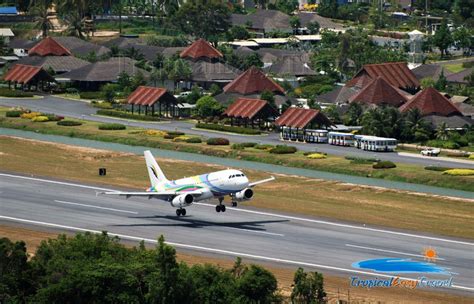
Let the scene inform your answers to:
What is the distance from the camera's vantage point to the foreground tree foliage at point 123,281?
9138cm

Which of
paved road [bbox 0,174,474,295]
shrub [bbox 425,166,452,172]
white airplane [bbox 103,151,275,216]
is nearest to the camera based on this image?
paved road [bbox 0,174,474,295]

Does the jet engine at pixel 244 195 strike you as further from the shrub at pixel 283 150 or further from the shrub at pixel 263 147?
the shrub at pixel 263 147

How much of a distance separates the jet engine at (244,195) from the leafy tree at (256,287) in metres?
33.4

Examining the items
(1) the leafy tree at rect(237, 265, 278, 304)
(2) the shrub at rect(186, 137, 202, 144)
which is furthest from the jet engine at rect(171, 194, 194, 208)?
(2) the shrub at rect(186, 137, 202, 144)

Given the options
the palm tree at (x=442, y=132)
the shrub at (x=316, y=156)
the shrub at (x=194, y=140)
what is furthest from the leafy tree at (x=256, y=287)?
the palm tree at (x=442, y=132)

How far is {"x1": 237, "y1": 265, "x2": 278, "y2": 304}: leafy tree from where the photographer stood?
92.9 metres

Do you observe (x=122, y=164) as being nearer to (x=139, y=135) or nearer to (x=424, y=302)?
(x=139, y=135)

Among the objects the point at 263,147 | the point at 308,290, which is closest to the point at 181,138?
the point at 263,147

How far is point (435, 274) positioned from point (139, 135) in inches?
3732

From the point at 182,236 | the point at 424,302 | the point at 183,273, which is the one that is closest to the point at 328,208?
the point at 182,236

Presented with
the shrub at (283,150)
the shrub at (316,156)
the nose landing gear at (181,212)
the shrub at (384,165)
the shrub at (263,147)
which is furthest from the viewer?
the shrub at (263,147)

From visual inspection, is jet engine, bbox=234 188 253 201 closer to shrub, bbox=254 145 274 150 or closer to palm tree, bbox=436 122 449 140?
shrub, bbox=254 145 274 150

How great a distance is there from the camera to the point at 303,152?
185 metres

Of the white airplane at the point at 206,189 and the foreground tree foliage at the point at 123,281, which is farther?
the white airplane at the point at 206,189
